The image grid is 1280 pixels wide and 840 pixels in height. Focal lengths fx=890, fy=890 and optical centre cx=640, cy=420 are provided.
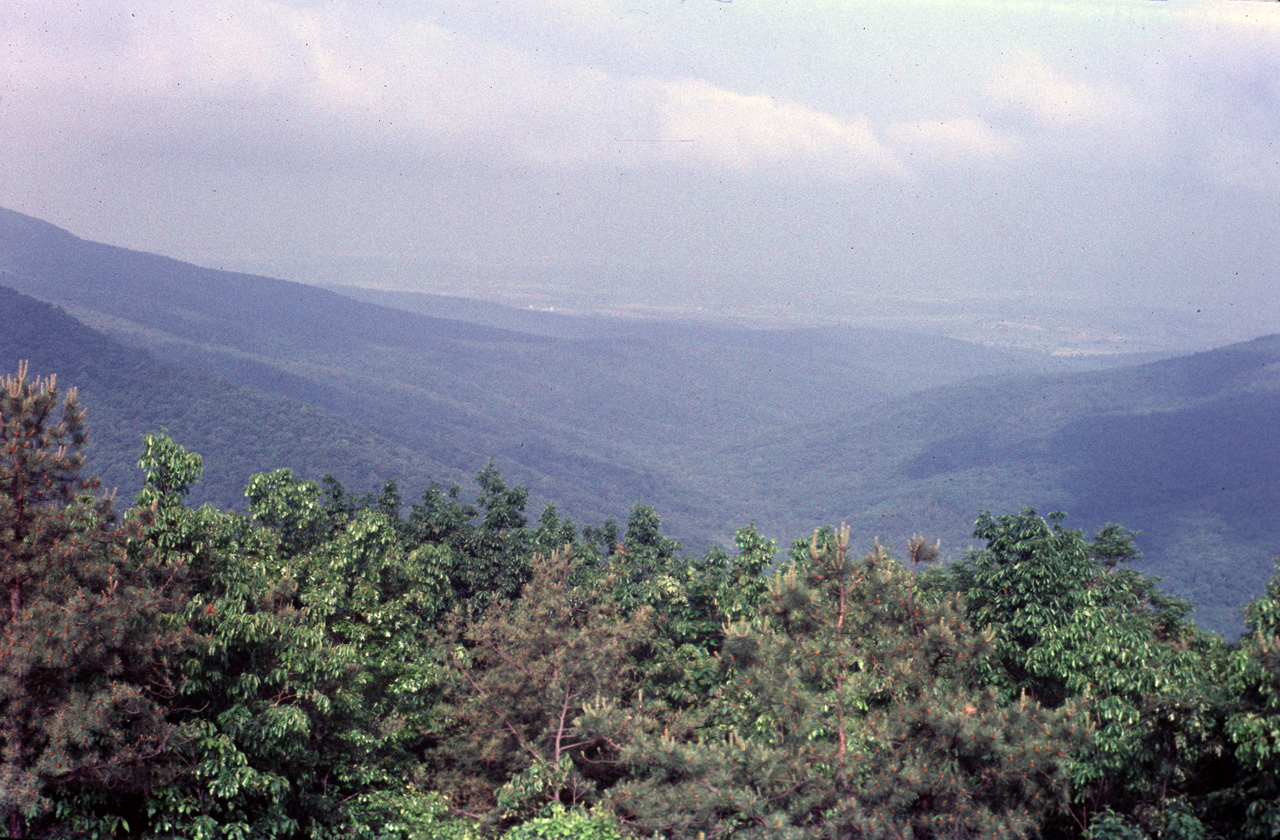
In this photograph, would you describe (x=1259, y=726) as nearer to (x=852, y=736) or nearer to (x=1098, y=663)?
(x=852, y=736)

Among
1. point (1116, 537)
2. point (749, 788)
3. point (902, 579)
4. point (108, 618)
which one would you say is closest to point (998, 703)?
point (902, 579)

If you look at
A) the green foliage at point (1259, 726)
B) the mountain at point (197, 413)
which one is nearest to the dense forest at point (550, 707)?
the green foliage at point (1259, 726)

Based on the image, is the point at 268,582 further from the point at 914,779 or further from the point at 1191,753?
the point at 1191,753

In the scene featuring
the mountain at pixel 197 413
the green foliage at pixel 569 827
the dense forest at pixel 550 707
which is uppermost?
the dense forest at pixel 550 707

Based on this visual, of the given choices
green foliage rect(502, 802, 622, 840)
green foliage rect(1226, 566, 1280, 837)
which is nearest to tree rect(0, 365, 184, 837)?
green foliage rect(502, 802, 622, 840)

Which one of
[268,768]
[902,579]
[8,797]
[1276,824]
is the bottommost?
[268,768]

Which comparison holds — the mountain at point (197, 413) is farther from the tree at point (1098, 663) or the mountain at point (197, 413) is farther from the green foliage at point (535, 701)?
the tree at point (1098, 663)
